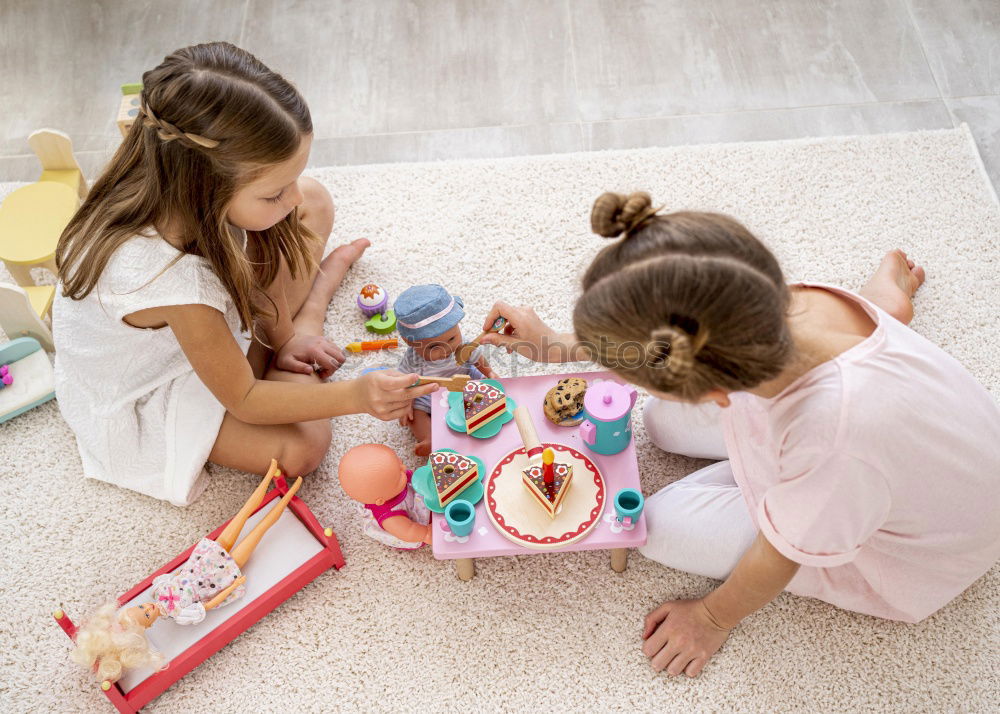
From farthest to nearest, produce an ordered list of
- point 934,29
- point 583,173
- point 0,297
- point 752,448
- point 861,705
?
point 934,29, point 583,173, point 0,297, point 861,705, point 752,448

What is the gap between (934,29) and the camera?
1828mm

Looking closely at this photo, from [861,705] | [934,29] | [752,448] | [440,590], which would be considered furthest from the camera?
[934,29]

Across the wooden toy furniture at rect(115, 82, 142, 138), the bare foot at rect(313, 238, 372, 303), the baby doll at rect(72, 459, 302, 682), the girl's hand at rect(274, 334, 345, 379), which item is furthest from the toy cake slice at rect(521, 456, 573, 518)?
the wooden toy furniture at rect(115, 82, 142, 138)

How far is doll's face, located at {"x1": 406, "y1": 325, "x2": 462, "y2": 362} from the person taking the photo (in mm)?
1208

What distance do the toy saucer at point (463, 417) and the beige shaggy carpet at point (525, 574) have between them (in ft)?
0.53

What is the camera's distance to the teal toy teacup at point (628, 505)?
1067mm

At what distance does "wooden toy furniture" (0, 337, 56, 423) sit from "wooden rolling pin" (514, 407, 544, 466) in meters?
0.79

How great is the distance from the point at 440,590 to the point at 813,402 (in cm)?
60

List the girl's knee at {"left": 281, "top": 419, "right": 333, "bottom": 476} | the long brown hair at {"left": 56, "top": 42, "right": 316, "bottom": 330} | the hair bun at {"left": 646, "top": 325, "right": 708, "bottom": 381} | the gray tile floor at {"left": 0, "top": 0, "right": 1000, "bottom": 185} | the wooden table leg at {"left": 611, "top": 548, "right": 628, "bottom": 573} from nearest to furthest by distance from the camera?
the hair bun at {"left": 646, "top": 325, "right": 708, "bottom": 381} → the long brown hair at {"left": 56, "top": 42, "right": 316, "bottom": 330} → the wooden table leg at {"left": 611, "top": 548, "right": 628, "bottom": 573} → the girl's knee at {"left": 281, "top": 419, "right": 333, "bottom": 476} → the gray tile floor at {"left": 0, "top": 0, "right": 1000, "bottom": 185}

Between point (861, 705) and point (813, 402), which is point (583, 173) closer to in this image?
point (813, 402)

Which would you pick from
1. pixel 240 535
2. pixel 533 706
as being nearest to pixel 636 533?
pixel 533 706

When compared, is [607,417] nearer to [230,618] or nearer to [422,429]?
[422,429]

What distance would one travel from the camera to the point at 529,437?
1134mm

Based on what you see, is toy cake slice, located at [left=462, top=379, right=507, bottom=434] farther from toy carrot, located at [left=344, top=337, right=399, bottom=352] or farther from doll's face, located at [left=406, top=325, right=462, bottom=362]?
toy carrot, located at [left=344, top=337, right=399, bottom=352]
